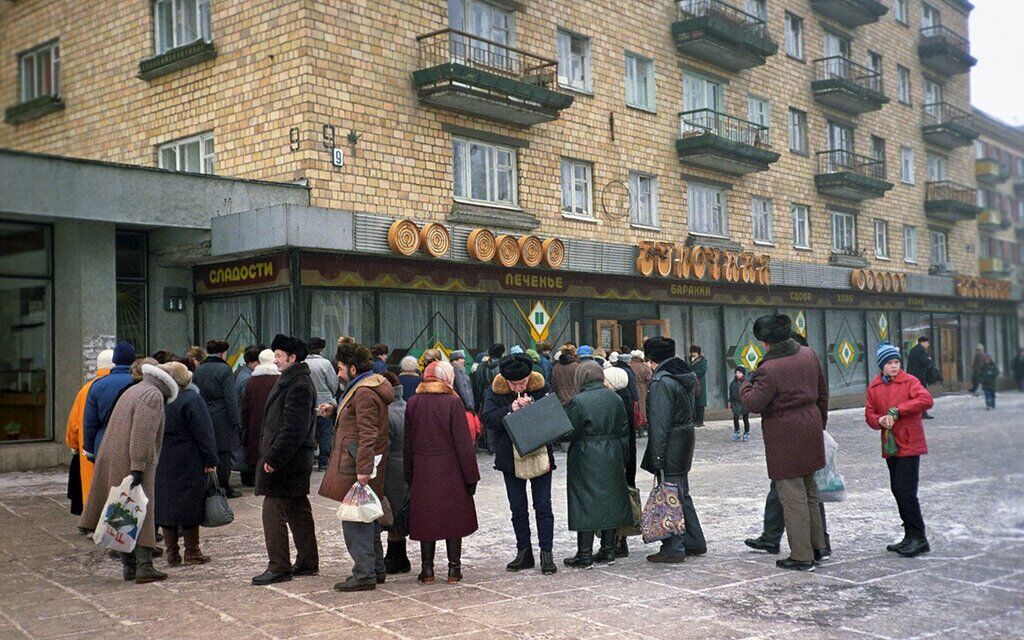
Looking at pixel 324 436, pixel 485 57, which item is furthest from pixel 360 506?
pixel 485 57

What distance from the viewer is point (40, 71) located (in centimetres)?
2155

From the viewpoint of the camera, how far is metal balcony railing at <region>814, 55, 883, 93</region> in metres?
30.0

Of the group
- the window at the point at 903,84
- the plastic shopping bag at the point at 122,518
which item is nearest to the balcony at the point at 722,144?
the window at the point at 903,84

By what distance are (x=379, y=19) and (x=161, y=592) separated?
41.5 ft

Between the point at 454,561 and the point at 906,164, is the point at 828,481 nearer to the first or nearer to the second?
the point at 454,561

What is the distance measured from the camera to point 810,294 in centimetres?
2930

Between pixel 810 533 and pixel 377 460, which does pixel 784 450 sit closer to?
pixel 810 533

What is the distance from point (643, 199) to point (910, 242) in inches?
641

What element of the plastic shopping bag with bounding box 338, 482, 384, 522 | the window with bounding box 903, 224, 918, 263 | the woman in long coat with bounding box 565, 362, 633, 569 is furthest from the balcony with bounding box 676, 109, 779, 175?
the plastic shopping bag with bounding box 338, 482, 384, 522

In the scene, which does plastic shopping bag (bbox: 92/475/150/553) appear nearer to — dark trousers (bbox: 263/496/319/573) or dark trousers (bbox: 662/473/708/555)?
dark trousers (bbox: 263/496/319/573)

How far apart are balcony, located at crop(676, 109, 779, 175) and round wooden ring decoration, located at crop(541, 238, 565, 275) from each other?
598 cm

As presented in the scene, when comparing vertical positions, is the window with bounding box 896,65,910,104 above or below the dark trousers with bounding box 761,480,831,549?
above

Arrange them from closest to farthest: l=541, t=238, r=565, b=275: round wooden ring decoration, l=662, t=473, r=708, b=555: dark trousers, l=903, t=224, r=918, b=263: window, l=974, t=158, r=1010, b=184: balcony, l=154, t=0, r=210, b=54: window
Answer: l=662, t=473, r=708, b=555: dark trousers
l=154, t=0, r=210, b=54: window
l=541, t=238, r=565, b=275: round wooden ring decoration
l=903, t=224, r=918, b=263: window
l=974, t=158, r=1010, b=184: balcony

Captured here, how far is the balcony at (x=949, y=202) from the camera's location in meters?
35.7
